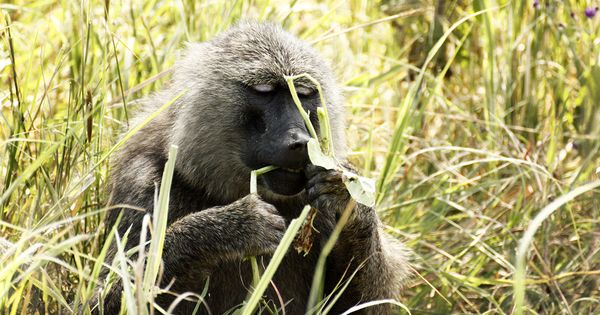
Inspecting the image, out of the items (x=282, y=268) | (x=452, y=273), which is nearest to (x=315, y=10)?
(x=452, y=273)

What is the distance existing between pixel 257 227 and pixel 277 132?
363mm

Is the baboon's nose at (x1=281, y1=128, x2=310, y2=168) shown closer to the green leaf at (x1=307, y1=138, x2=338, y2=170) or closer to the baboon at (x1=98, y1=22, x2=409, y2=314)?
the baboon at (x1=98, y1=22, x2=409, y2=314)

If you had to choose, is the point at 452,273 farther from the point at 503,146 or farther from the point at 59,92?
the point at 59,92

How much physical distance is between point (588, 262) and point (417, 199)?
850 mm

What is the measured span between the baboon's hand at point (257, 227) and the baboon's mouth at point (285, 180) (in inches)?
3.8

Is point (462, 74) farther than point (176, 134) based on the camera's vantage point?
Yes

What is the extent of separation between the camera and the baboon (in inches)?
136

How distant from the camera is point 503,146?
4.93 metres

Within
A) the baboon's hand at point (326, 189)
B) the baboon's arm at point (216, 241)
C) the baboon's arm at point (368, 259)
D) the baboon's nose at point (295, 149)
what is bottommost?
the baboon's arm at point (368, 259)

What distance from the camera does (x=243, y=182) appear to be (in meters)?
3.80

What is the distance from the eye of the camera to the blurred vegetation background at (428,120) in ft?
13.1

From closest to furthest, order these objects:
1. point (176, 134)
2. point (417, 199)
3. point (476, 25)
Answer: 1. point (176, 134)
2. point (417, 199)
3. point (476, 25)

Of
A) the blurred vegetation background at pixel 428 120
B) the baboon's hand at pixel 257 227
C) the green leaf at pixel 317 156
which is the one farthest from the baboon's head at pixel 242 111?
the blurred vegetation background at pixel 428 120

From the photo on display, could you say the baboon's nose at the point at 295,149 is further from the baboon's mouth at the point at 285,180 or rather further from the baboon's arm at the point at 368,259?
the baboon's arm at the point at 368,259
